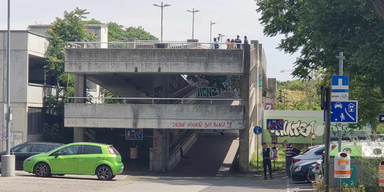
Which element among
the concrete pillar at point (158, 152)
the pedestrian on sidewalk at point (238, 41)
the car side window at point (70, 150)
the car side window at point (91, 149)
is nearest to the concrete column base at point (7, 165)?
the car side window at point (70, 150)

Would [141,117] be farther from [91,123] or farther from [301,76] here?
[301,76]

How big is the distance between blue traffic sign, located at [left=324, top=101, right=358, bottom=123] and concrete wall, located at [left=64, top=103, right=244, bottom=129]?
53.5 feet

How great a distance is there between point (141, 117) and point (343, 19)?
12232 millimetres

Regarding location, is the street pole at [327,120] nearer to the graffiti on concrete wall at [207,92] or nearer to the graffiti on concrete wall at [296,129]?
the graffiti on concrete wall at [207,92]

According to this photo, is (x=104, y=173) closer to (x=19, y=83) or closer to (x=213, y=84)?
(x=19, y=83)

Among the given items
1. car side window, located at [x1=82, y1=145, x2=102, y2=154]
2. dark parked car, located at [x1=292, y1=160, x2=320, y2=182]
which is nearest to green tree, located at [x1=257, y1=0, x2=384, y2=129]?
dark parked car, located at [x1=292, y1=160, x2=320, y2=182]

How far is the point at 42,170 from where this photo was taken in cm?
2366

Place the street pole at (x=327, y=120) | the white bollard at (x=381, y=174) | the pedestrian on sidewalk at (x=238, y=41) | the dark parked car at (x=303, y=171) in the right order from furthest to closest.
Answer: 1. the pedestrian on sidewalk at (x=238, y=41)
2. the dark parked car at (x=303, y=171)
3. the white bollard at (x=381, y=174)
4. the street pole at (x=327, y=120)

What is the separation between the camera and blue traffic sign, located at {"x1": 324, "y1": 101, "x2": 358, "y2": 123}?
14508mm

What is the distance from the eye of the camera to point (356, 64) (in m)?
24.1

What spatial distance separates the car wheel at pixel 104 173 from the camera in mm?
23391

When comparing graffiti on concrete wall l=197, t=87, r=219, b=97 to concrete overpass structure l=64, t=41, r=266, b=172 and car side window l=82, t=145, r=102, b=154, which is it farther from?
car side window l=82, t=145, r=102, b=154

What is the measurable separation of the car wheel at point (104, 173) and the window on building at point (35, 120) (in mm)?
12252

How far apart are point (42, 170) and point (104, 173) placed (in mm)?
2698
